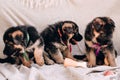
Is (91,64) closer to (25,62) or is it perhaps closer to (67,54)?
(67,54)

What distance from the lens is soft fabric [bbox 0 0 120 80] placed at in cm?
143

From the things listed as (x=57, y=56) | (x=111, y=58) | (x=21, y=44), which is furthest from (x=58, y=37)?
(x=111, y=58)

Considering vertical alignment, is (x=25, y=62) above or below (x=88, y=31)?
below

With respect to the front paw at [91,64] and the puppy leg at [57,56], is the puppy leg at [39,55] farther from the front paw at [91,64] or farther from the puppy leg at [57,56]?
the front paw at [91,64]

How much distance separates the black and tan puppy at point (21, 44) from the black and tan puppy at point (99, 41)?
0.27 metres

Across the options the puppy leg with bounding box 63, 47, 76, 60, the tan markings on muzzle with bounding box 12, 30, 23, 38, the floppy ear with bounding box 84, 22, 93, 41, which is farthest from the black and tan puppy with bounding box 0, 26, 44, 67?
the floppy ear with bounding box 84, 22, 93, 41

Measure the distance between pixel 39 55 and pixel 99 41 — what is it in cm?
33

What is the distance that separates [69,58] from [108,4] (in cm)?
40

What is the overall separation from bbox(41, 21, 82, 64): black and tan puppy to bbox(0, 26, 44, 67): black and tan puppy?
0.05m

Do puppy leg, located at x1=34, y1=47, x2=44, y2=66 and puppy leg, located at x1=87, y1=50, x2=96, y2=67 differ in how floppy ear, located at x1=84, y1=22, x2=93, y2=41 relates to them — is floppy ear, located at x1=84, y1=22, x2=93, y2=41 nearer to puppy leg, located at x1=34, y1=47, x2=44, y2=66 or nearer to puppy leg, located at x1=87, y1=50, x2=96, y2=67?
puppy leg, located at x1=87, y1=50, x2=96, y2=67

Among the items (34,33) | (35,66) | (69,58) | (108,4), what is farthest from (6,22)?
(108,4)

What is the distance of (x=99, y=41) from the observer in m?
1.54

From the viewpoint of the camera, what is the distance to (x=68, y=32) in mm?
1521

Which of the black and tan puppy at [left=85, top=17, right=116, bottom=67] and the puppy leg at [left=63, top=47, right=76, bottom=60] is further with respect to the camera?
the puppy leg at [left=63, top=47, right=76, bottom=60]
